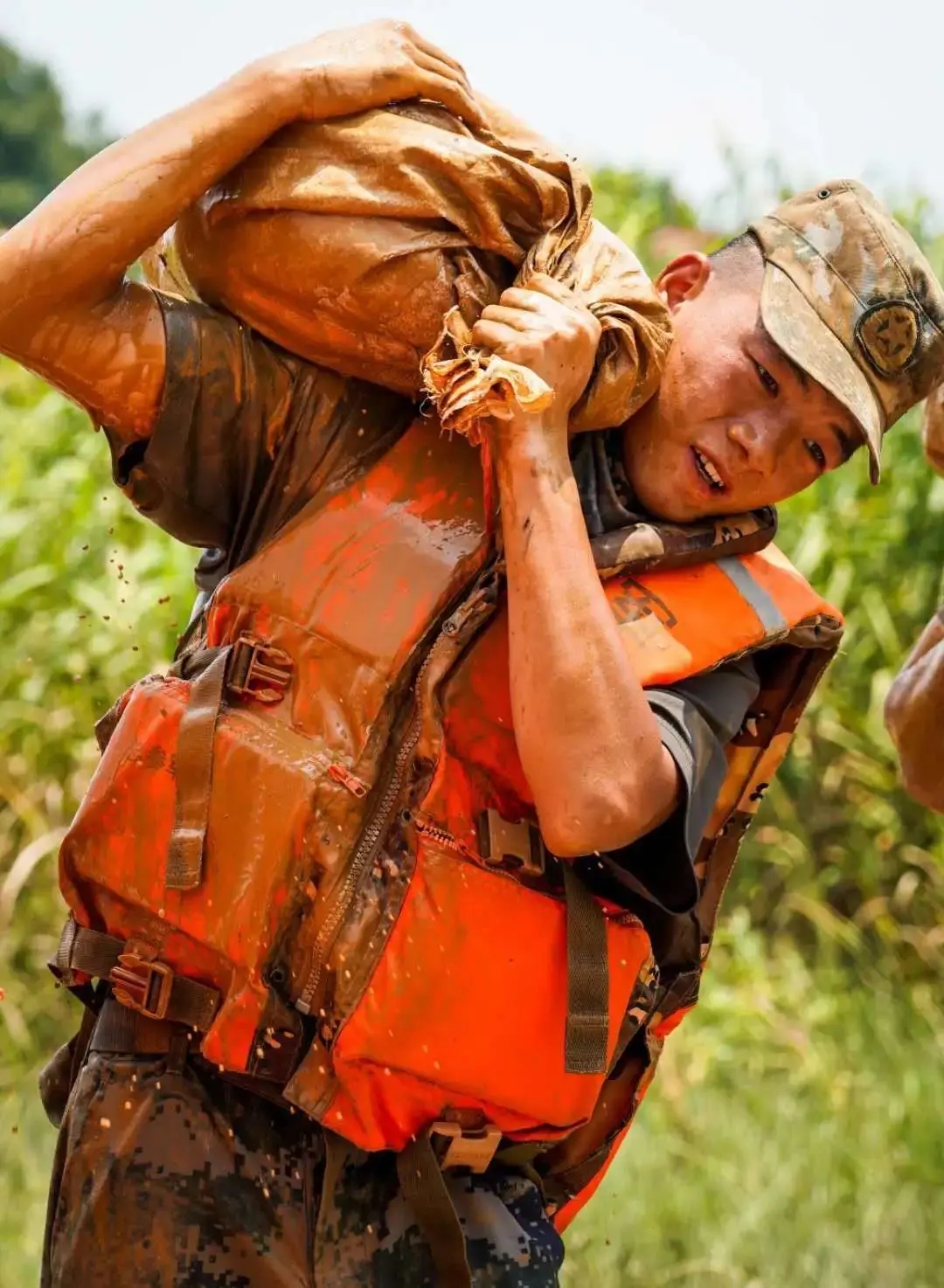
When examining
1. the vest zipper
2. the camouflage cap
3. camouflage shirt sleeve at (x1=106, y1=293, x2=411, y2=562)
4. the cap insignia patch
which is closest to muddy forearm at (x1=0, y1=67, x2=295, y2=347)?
camouflage shirt sleeve at (x1=106, y1=293, x2=411, y2=562)

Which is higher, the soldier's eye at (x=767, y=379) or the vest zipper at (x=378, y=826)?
the soldier's eye at (x=767, y=379)

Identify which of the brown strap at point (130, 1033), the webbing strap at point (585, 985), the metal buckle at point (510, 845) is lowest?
the brown strap at point (130, 1033)

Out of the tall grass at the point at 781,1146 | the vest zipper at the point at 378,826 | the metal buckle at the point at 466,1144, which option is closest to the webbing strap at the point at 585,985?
the metal buckle at the point at 466,1144

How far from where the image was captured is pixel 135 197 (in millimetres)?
2148

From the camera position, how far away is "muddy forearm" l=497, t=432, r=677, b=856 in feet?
6.97

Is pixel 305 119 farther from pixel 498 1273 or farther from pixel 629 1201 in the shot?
pixel 629 1201

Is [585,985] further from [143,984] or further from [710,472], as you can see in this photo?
[710,472]

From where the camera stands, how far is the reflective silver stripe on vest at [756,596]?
2.45m

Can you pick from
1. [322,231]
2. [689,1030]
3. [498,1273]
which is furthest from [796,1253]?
[322,231]

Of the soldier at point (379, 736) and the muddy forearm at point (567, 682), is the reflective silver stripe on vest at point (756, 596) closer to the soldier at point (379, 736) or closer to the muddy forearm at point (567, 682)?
the soldier at point (379, 736)

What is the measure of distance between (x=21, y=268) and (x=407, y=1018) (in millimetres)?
1073

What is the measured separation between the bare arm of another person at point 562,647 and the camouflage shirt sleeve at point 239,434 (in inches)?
12.8

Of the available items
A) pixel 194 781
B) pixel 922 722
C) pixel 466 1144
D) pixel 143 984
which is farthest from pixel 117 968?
pixel 922 722

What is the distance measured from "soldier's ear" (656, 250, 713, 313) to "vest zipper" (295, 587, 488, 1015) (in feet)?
1.83
